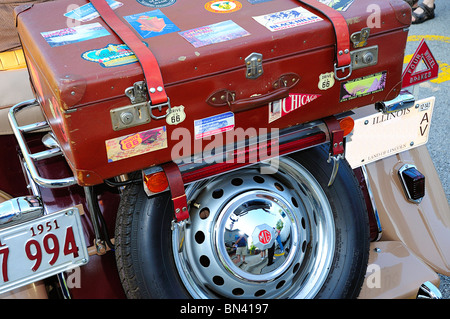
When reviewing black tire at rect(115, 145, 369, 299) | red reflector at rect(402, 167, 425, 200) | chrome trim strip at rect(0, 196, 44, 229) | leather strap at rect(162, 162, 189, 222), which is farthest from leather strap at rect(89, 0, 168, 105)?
red reflector at rect(402, 167, 425, 200)

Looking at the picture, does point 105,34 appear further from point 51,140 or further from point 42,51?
point 51,140

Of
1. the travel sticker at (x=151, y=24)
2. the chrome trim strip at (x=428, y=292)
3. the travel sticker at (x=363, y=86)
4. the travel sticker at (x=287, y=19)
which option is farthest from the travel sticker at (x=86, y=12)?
the chrome trim strip at (x=428, y=292)

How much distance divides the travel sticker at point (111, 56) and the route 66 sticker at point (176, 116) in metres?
0.19

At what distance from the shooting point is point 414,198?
92.6 inches

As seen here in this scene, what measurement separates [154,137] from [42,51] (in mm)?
421

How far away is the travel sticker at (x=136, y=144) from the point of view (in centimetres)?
159

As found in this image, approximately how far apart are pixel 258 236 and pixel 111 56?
2.60 ft

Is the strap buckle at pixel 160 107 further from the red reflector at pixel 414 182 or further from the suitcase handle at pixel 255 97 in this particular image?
the red reflector at pixel 414 182

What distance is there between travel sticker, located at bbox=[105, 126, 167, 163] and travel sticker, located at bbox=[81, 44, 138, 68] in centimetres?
21

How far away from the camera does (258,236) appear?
1.88 m

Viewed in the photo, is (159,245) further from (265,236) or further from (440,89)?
(440,89)

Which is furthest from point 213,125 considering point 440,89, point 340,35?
point 440,89

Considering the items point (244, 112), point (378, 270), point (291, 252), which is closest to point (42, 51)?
point (244, 112)

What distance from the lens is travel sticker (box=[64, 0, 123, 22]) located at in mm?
1837
